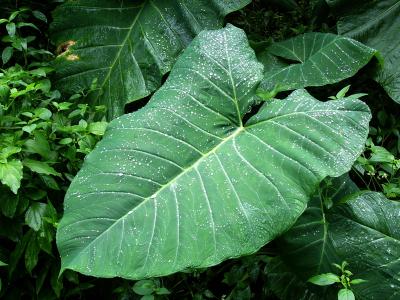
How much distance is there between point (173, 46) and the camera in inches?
90.9

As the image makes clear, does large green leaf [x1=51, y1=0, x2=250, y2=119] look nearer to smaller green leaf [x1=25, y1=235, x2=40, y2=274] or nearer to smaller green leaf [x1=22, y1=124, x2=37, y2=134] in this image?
smaller green leaf [x1=22, y1=124, x2=37, y2=134]

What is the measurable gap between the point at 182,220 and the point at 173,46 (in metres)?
1.16

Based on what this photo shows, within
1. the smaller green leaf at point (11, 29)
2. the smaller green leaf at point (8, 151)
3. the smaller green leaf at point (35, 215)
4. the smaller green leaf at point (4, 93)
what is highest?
the smaller green leaf at point (11, 29)

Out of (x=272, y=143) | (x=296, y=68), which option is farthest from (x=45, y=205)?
(x=296, y=68)

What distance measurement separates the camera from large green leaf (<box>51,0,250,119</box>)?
2.27 metres

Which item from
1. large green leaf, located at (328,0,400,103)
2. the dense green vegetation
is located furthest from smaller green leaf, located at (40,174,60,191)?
large green leaf, located at (328,0,400,103)

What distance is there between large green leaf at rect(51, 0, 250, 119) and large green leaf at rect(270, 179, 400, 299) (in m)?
0.98

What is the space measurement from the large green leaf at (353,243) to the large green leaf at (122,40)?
0.98 m

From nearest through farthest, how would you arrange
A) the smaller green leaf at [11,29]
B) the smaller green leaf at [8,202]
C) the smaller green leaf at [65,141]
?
the smaller green leaf at [8,202], the smaller green leaf at [65,141], the smaller green leaf at [11,29]

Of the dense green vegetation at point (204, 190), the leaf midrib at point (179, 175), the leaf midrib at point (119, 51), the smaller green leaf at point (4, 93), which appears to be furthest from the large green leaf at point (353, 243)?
the leaf midrib at point (119, 51)

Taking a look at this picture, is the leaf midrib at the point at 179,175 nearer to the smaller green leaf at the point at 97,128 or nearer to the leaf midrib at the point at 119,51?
the smaller green leaf at the point at 97,128

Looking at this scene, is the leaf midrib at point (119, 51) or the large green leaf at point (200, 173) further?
the leaf midrib at point (119, 51)

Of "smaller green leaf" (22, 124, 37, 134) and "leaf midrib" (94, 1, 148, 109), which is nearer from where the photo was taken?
"smaller green leaf" (22, 124, 37, 134)

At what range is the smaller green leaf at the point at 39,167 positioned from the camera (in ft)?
4.93
